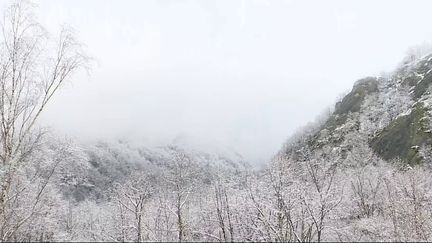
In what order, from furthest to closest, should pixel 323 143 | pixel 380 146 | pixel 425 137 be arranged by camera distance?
pixel 323 143 → pixel 380 146 → pixel 425 137

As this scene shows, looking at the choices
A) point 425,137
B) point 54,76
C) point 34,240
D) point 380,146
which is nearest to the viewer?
point 54,76

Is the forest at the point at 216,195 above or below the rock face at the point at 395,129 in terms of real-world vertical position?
below

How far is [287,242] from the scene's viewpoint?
3014 centimetres

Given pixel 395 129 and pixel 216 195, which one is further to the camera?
pixel 395 129

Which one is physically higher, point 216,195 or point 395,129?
point 395,129

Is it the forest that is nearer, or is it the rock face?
the forest

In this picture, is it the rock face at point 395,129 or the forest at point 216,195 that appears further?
the rock face at point 395,129

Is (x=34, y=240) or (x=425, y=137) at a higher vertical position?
(x=425, y=137)

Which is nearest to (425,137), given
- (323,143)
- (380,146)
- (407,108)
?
(380,146)

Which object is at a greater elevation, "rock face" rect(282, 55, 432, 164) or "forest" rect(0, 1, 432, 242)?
"rock face" rect(282, 55, 432, 164)

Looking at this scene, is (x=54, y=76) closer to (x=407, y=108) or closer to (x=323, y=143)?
(x=407, y=108)

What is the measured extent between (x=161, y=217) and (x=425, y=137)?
86286 millimetres

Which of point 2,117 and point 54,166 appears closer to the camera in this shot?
point 2,117

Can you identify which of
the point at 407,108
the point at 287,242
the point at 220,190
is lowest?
the point at 287,242
